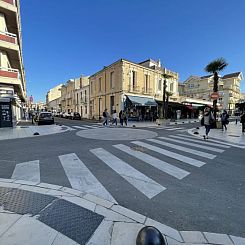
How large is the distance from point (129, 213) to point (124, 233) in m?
0.49

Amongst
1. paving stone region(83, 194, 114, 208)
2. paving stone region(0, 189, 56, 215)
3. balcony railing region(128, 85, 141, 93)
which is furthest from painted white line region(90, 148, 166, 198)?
balcony railing region(128, 85, 141, 93)

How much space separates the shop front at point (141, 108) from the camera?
81.3 ft

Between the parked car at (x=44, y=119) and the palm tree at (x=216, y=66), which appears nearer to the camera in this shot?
the palm tree at (x=216, y=66)

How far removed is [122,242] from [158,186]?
75.1 inches

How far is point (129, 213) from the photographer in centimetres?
284

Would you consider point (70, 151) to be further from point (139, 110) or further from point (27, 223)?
point (139, 110)

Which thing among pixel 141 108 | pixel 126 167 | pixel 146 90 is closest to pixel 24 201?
pixel 126 167

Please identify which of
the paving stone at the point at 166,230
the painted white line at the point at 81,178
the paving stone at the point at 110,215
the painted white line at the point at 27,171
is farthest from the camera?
the painted white line at the point at 27,171

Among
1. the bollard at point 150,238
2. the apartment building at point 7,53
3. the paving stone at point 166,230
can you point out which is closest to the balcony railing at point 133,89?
the apartment building at point 7,53

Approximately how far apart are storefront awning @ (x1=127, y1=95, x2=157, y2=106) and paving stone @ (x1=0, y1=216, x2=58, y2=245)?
22.3 meters

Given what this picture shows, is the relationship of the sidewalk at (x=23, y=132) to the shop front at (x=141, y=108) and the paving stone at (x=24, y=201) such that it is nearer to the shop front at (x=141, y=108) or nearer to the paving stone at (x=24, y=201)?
the paving stone at (x=24, y=201)

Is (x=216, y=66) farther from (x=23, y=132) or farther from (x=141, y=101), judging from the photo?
(x=23, y=132)

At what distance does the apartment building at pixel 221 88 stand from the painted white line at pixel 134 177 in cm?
5210

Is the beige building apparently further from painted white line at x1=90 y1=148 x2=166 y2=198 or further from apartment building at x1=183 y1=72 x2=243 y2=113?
apartment building at x1=183 y1=72 x2=243 y2=113
